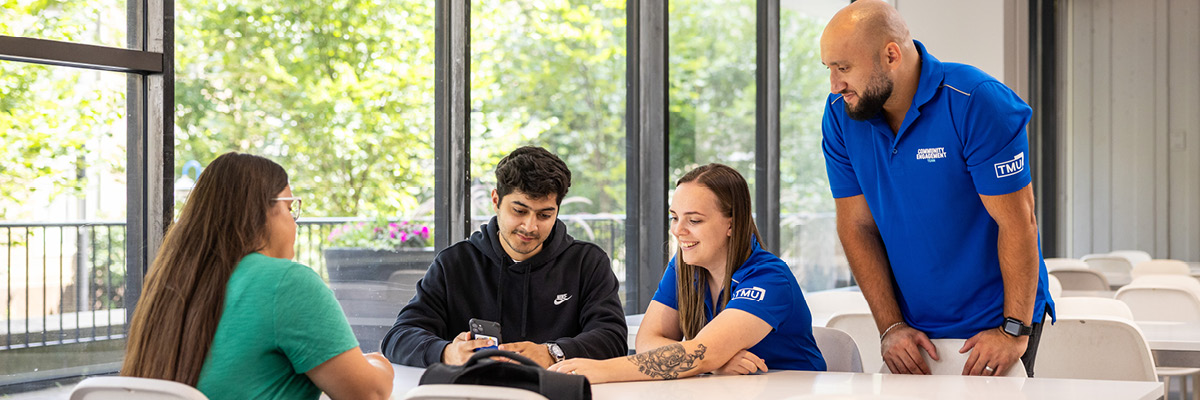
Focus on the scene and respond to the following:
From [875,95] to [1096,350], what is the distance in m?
1.34

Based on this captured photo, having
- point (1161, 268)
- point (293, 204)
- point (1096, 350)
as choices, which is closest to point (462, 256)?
point (293, 204)

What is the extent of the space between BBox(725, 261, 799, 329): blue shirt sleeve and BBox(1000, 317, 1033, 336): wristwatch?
494 millimetres

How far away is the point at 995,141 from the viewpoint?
2.08 metres

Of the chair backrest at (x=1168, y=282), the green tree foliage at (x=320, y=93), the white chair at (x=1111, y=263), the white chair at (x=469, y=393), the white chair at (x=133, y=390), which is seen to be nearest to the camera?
the white chair at (x=469, y=393)

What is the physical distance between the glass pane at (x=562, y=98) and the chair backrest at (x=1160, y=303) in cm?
229

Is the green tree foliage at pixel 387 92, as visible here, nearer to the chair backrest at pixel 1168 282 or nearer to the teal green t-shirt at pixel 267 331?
the teal green t-shirt at pixel 267 331

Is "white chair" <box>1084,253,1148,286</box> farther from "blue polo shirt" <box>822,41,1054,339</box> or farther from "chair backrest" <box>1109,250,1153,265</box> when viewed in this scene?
"blue polo shirt" <box>822,41,1054,339</box>

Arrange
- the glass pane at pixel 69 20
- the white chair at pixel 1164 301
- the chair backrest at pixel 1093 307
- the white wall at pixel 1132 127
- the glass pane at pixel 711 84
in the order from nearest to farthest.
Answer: the glass pane at pixel 69 20
the chair backrest at pixel 1093 307
the white chair at pixel 1164 301
the glass pane at pixel 711 84
the white wall at pixel 1132 127

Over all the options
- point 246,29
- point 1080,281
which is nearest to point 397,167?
point 246,29

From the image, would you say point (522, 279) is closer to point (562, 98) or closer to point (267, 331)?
point (267, 331)

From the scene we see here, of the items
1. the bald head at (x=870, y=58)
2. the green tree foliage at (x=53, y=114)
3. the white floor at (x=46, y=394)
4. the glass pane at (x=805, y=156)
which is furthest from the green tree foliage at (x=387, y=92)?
the bald head at (x=870, y=58)

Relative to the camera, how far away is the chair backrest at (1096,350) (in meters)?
2.76

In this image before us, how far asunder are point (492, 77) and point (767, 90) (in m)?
2.11

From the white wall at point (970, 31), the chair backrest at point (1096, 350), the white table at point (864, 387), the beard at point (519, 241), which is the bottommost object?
the chair backrest at point (1096, 350)
